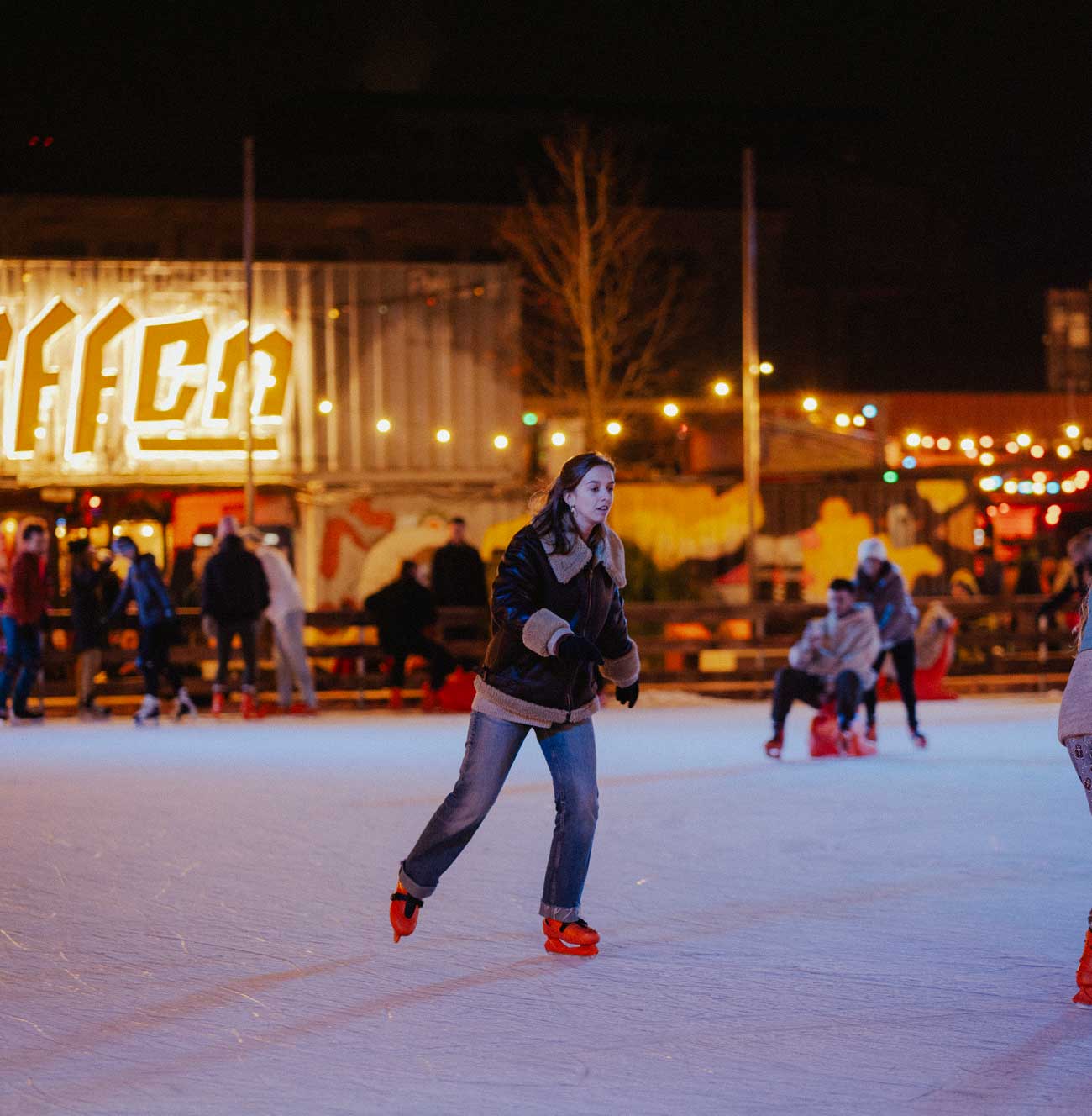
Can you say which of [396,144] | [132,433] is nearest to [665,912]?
[132,433]

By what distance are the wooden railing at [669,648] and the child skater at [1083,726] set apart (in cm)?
1274

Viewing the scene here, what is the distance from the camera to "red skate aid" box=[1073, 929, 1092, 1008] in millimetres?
5039

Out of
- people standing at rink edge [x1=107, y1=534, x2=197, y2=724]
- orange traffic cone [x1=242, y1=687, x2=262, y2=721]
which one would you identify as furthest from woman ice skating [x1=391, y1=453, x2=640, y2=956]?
orange traffic cone [x1=242, y1=687, x2=262, y2=721]

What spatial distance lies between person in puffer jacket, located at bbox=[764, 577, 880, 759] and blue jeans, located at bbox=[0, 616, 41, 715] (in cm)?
717

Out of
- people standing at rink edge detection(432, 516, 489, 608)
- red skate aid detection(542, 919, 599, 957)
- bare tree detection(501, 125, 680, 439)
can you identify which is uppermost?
bare tree detection(501, 125, 680, 439)

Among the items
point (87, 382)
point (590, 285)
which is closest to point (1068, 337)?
point (590, 285)

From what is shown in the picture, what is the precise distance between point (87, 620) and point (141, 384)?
511cm

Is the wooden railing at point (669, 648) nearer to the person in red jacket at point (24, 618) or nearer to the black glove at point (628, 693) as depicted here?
the person in red jacket at point (24, 618)

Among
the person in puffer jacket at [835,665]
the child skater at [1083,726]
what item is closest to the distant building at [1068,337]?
the person in puffer jacket at [835,665]

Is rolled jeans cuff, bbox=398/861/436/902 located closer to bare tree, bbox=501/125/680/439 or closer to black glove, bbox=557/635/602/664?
black glove, bbox=557/635/602/664

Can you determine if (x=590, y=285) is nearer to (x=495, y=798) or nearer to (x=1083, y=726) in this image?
(x=495, y=798)

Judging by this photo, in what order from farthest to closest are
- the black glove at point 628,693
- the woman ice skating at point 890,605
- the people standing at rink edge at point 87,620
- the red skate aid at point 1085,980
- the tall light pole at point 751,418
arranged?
the tall light pole at point 751,418 < the people standing at rink edge at point 87,620 < the woman ice skating at point 890,605 < the black glove at point 628,693 < the red skate aid at point 1085,980

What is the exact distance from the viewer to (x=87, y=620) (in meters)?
16.7

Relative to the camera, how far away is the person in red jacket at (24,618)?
16016mm
